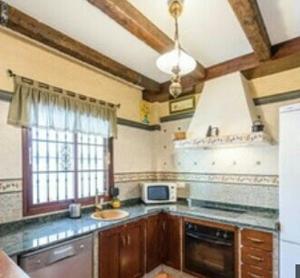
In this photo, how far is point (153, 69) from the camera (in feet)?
10.5

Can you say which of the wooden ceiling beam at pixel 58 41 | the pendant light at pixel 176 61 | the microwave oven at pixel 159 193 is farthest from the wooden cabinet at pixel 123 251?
the wooden ceiling beam at pixel 58 41

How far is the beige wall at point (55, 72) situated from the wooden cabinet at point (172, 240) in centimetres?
156

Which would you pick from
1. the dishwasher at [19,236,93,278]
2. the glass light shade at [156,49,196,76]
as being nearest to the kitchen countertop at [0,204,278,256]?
the dishwasher at [19,236,93,278]

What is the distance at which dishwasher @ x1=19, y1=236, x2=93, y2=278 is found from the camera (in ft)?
5.90

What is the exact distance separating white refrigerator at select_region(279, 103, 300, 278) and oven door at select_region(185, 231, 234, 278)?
55 cm

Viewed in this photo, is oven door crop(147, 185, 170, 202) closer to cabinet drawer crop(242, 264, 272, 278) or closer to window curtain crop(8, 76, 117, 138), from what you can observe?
window curtain crop(8, 76, 117, 138)

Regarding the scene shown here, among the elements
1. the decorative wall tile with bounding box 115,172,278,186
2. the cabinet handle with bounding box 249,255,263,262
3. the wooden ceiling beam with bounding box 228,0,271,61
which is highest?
the wooden ceiling beam with bounding box 228,0,271,61

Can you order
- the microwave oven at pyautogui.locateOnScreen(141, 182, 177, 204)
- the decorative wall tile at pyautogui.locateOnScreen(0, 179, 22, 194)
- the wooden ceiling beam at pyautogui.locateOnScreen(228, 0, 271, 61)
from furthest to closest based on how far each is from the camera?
the microwave oven at pyautogui.locateOnScreen(141, 182, 177, 204) < the decorative wall tile at pyautogui.locateOnScreen(0, 179, 22, 194) < the wooden ceiling beam at pyautogui.locateOnScreen(228, 0, 271, 61)

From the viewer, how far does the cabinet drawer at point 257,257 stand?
2.24 m

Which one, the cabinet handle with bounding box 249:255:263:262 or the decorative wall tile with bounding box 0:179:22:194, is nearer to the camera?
the decorative wall tile with bounding box 0:179:22:194

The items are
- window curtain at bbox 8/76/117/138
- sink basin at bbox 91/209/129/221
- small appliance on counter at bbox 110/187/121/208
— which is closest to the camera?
window curtain at bbox 8/76/117/138

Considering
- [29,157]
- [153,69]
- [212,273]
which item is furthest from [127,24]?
[212,273]

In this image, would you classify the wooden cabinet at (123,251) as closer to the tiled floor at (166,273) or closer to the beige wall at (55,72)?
the tiled floor at (166,273)

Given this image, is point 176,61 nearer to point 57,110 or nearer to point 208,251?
point 57,110
